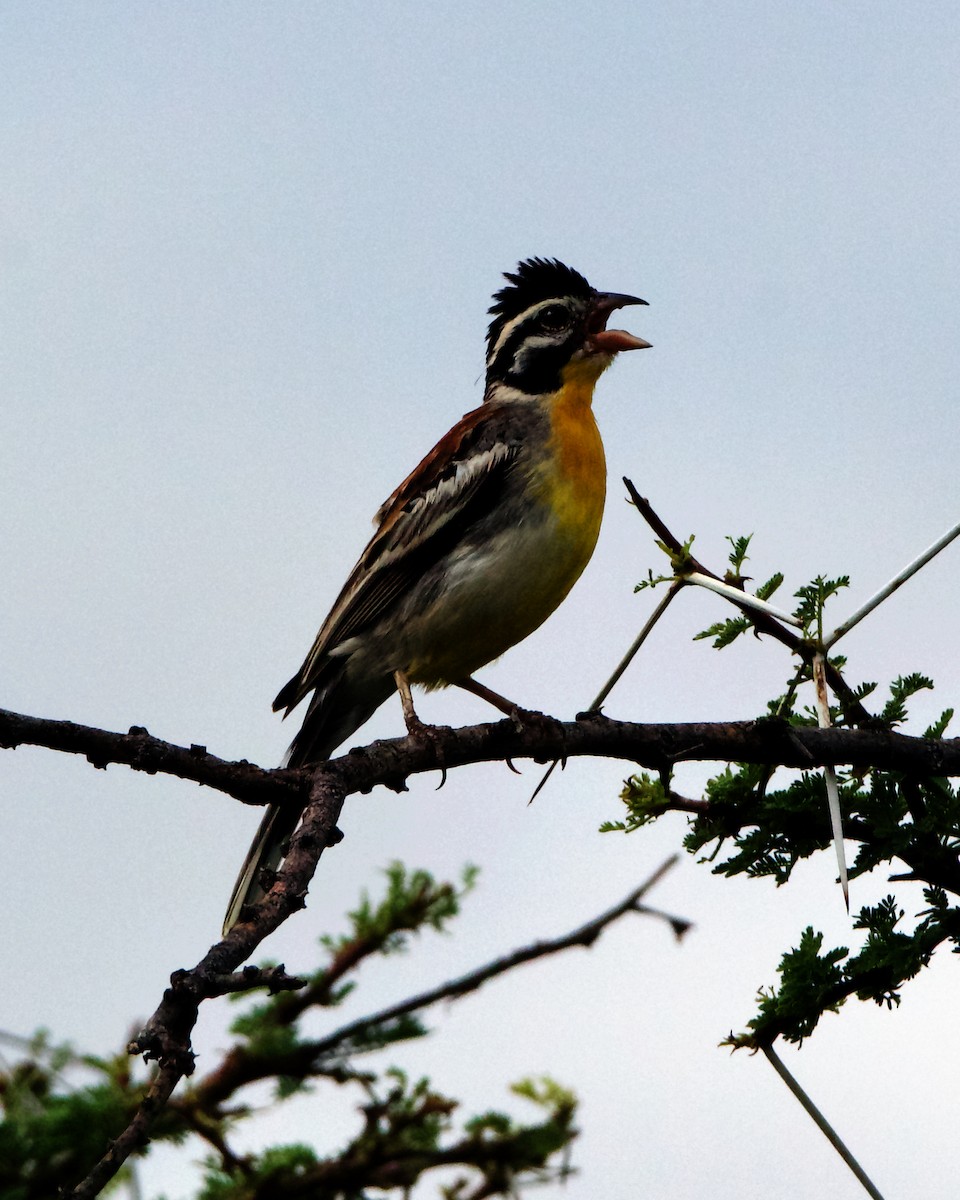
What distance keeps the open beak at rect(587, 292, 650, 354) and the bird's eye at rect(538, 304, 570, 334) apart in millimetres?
136

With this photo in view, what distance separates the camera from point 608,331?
7.93 meters

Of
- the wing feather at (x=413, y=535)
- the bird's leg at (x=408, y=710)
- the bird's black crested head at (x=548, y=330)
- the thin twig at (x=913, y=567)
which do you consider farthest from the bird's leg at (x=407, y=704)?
the thin twig at (x=913, y=567)

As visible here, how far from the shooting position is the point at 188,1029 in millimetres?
2418

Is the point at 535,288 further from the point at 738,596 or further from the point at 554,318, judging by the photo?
the point at 738,596

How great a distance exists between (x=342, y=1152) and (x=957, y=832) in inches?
122

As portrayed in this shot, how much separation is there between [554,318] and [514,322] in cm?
28

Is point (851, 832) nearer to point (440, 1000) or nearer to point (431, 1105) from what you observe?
point (440, 1000)

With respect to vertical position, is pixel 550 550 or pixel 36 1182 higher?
pixel 550 550

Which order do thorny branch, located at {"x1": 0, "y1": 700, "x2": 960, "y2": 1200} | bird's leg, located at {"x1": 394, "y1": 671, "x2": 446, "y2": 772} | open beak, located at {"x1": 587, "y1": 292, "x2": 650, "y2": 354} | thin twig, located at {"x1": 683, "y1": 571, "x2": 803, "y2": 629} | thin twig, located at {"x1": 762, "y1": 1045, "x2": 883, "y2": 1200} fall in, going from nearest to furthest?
1. thorny branch, located at {"x1": 0, "y1": 700, "x2": 960, "y2": 1200}
2. thin twig, located at {"x1": 762, "y1": 1045, "x2": 883, "y2": 1200}
3. thin twig, located at {"x1": 683, "y1": 571, "x2": 803, "y2": 629}
4. bird's leg, located at {"x1": 394, "y1": 671, "x2": 446, "y2": 772}
5. open beak, located at {"x1": 587, "y1": 292, "x2": 650, "y2": 354}

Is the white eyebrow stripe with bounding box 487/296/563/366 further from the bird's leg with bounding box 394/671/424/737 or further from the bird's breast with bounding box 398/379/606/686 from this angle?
the bird's leg with bounding box 394/671/424/737

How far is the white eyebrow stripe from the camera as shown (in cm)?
815

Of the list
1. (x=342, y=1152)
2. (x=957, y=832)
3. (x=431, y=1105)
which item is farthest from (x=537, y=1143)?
(x=957, y=832)

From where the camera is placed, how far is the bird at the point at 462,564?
6617 millimetres

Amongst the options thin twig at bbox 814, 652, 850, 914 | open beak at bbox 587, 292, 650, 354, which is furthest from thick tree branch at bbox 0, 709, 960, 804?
open beak at bbox 587, 292, 650, 354
